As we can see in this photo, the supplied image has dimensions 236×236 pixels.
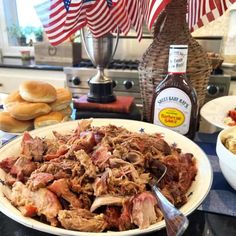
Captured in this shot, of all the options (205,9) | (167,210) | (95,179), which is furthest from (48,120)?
(205,9)

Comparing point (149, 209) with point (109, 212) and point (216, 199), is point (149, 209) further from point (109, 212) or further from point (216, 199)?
point (216, 199)

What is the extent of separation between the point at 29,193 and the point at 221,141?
43 cm

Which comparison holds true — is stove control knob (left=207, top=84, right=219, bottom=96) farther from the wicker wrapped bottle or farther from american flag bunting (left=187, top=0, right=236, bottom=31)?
the wicker wrapped bottle

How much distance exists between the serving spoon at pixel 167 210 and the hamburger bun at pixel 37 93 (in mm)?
473

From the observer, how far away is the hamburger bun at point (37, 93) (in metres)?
0.88

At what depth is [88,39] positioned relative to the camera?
0.95 metres

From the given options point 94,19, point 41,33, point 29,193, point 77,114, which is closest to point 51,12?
point 94,19

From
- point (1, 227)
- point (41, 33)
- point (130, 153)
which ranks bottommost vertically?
point (1, 227)

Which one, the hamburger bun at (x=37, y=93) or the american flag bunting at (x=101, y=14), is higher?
the american flag bunting at (x=101, y=14)

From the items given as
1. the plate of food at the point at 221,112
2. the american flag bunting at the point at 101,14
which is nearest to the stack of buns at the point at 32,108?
the american flag bunting at the point at 101,14

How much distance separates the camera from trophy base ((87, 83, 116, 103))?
0.94 meters

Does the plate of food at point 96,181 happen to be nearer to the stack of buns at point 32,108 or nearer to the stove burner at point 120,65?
the stack of buns at point 32,108

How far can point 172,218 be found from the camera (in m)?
0.43

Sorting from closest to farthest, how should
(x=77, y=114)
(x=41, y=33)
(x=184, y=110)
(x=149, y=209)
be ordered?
(x=149, y=209) < (x=184, y=110) < (x=77, y=114) < (x=41, y=33)
